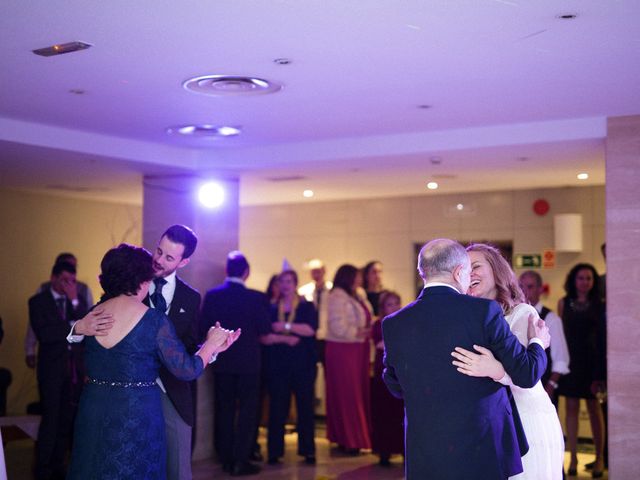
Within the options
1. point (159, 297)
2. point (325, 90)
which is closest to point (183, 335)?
point (159, 297)

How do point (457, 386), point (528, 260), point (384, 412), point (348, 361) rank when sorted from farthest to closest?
point (528, 260) → point (348, 361) → point (384, 412) → point (457, 386)

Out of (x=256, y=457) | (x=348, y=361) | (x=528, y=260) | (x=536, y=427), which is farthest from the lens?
(x=528, y=260)

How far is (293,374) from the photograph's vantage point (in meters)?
8.01

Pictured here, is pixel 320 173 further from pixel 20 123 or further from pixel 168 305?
pixel 168 305

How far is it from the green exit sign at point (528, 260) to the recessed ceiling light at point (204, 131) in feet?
13.7

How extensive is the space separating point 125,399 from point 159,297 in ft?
2.26

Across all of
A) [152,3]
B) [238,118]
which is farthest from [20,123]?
[152,3]

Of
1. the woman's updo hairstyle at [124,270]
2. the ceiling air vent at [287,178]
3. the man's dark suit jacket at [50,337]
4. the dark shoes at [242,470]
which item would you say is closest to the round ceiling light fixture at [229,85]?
the woman's updo hairstyle at [124,270]

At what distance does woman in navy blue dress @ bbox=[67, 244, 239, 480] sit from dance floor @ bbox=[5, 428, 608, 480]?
3.35 meters

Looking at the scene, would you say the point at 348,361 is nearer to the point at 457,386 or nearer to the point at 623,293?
the point at 623,293

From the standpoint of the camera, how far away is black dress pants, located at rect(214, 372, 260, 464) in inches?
293

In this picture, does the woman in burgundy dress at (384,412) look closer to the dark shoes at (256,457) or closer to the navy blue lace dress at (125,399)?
the dark shoes at (256,457)

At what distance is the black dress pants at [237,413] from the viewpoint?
24.4 feet

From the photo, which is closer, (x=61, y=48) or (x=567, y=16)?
(x=567, y=16)
